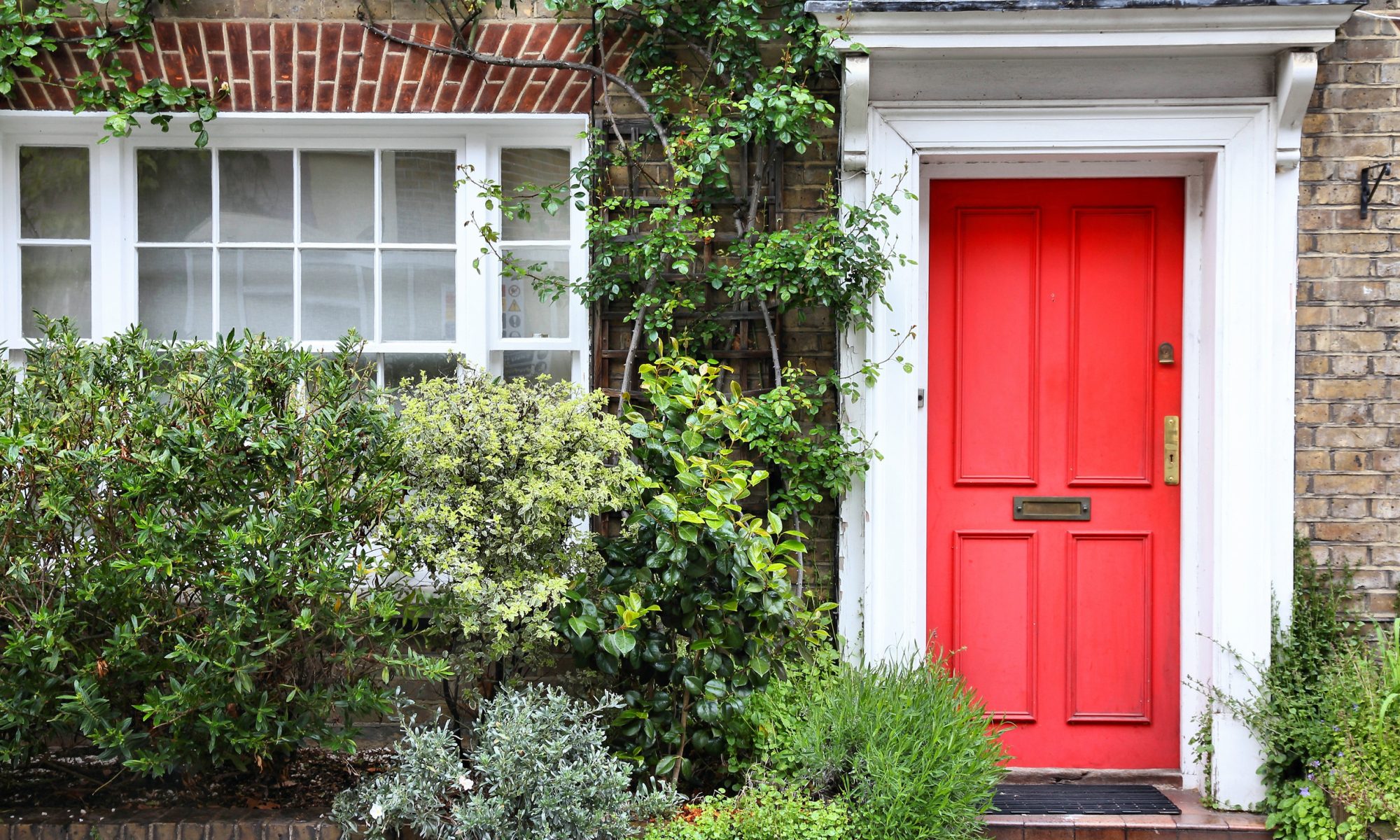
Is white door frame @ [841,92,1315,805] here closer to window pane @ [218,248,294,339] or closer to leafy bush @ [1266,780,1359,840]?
leafy bush @ [1266,780,1359,840]

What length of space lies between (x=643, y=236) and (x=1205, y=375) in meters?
2.37

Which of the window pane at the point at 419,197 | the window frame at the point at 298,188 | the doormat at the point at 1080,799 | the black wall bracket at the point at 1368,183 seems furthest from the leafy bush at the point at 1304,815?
the window pane at the point at 419,197

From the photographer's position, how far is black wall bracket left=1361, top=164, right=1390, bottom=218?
4207mm

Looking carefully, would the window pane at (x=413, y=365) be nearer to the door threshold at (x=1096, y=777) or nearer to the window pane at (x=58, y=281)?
the window pane at (x=58, y=281)

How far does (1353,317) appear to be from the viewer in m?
4.25

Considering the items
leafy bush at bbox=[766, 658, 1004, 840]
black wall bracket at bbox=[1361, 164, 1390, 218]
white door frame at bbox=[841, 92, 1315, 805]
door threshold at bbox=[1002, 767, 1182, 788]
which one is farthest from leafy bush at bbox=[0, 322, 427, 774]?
black wall bracket at bbox=[1361, 164, 1390, 218]

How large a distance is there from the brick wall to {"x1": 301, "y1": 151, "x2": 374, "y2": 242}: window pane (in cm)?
396

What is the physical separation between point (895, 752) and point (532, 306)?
2.41m

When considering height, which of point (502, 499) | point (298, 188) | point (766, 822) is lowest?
point (766, 822)

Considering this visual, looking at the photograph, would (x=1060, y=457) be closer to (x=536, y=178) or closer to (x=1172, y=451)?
(x=1172, y=451)

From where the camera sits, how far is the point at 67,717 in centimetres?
340

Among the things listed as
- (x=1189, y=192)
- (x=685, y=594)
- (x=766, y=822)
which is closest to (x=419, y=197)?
(x=685, y=594)

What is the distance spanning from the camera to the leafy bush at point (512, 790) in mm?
3352

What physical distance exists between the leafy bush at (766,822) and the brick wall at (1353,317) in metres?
2.37
